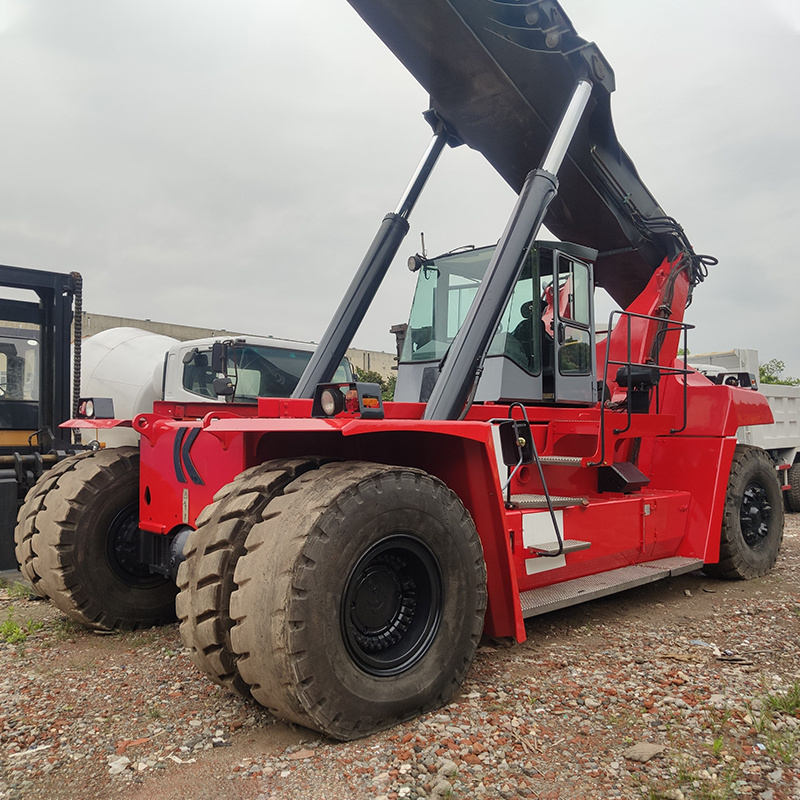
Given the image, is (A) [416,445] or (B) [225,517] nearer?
(B) [225,517]

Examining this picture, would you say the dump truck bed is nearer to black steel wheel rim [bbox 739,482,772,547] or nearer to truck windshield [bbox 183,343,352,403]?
black steel wheel rim [bbox 739,482,772,547]

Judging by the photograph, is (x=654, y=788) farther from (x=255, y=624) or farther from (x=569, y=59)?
(x=569, y=59)

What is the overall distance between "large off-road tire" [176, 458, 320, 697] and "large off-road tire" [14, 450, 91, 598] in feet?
7.05

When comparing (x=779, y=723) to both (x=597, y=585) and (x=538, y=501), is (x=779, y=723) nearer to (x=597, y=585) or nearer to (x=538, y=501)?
(x=597, y=585)

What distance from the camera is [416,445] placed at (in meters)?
4.25

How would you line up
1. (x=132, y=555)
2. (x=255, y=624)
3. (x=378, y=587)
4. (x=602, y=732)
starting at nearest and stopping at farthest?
(x=255, y=624)
(x=602, y=732)
(x=378, y=587)
(x=132, y=555)

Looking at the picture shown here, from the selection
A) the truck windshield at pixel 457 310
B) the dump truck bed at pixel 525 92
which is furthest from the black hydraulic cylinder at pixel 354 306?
the dump truck bed at pixel 525 92

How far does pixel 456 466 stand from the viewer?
4113mm

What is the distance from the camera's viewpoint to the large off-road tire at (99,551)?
4.79m

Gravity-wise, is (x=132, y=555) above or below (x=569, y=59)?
below

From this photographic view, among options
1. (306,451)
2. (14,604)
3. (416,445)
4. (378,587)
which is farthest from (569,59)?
(14,604)

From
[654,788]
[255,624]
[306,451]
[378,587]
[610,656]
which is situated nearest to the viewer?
[654,788]

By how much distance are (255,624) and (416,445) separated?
5.08ft

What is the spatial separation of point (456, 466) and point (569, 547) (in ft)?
3.69
